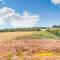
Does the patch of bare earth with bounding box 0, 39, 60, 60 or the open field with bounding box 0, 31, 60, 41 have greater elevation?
the open field with bounding box 0, 31, 60, 41

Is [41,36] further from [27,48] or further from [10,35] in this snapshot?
[10,35]

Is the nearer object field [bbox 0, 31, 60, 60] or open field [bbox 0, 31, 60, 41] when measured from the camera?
field [bbox 0, 31, 60, 60]

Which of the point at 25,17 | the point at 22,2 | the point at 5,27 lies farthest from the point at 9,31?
the point at 22,2

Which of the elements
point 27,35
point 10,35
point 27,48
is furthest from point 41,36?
point 10,35

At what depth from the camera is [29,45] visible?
249 cm

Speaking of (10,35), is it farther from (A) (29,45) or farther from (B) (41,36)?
(B) (41,36)

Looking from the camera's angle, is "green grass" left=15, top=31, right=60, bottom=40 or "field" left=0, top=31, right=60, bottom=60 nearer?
"field" left=0, top=31, right=60, bottom=60

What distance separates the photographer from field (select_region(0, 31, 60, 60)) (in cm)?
237

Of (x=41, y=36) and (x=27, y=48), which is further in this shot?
(x=41, y=36)

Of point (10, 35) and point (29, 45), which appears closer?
point (29, 45)

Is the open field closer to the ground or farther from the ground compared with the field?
farther from the ground

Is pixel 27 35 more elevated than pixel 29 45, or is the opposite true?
pixel 27 35

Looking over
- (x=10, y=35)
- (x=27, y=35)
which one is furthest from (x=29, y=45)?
(x=10, y=35)

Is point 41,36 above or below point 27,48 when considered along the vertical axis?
above
